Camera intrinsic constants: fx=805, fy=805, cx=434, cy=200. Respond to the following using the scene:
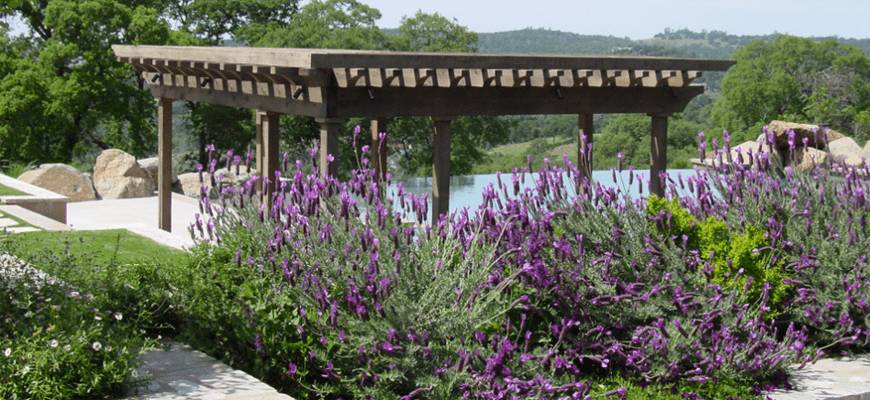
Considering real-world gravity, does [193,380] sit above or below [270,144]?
below

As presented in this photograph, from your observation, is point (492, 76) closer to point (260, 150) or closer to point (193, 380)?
point (193, 380)

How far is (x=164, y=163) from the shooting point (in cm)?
925

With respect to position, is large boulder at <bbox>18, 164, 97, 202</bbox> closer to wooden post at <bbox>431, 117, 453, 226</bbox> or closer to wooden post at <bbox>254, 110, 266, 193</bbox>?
wooden post at <bbox>254, 110, 266, 193</bbox>

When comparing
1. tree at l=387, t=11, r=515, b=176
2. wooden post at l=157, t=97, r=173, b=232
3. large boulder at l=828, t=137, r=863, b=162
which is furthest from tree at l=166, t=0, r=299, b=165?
large boulder at l=828, t=137, r=863, b=162

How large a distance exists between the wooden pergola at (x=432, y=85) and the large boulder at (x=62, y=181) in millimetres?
7727

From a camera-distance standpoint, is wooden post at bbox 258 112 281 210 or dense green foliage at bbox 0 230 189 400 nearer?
dense green foliage at bbox 0 230 189 400

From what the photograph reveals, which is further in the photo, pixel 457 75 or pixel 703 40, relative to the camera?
pixel 703 40

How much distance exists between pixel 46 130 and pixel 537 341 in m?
20.4

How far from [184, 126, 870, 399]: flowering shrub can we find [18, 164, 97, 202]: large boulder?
11.9 m

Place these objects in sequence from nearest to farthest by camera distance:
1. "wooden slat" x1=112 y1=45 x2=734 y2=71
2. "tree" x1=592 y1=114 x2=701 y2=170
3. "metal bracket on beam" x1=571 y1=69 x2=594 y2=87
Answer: "wooden slat" x1=112 y1=45 x2=734 y2=71, "metal bracket on beam" x1=571 y1=69 x2=594 y2=87, "tree" x1=592 y1=114 x2=701 y2=170

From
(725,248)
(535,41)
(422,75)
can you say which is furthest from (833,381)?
(535,41)

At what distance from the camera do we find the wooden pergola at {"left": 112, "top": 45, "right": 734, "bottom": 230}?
17.3 ft

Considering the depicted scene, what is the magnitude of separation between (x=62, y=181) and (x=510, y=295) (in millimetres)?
13221

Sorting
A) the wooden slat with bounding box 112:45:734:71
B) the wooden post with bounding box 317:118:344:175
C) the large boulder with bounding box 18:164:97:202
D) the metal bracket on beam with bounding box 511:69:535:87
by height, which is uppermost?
the wooden slat with bounding box 112:45:734:71
